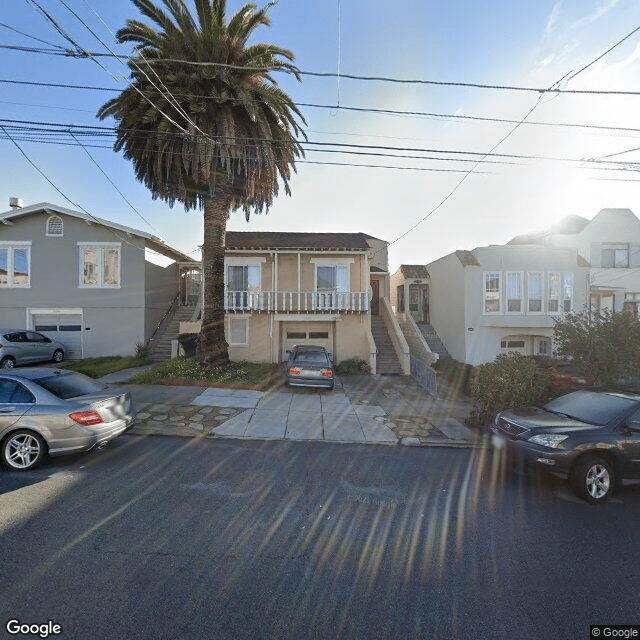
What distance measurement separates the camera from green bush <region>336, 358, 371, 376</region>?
48.3ft

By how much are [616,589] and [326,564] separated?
2.67 metres

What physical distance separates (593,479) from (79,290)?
19026 mm

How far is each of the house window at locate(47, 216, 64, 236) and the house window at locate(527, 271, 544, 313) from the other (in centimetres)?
2298

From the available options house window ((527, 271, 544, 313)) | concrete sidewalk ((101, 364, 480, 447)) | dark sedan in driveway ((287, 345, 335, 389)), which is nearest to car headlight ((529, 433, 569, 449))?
concrete sidewalk ((101, 364, 480, 447))

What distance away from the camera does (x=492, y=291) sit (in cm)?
1694

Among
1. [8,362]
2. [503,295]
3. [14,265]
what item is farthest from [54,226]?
[503,295]

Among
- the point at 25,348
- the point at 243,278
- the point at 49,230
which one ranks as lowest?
the point at 25,348

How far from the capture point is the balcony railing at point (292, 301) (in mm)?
15391

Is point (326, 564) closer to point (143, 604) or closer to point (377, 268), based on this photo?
point (143, 604)

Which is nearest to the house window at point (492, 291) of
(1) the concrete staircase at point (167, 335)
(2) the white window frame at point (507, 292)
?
(2) the white window frame at point (507, 292)

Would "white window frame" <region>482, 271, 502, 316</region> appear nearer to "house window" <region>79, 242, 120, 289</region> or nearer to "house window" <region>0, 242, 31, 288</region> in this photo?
"house window" <region>79, 242, 120, 289</region>

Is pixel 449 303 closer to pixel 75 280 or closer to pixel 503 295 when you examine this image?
pixel 503 295

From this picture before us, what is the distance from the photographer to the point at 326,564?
3.27 metres

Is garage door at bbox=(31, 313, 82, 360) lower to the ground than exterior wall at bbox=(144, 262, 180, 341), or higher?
lower
